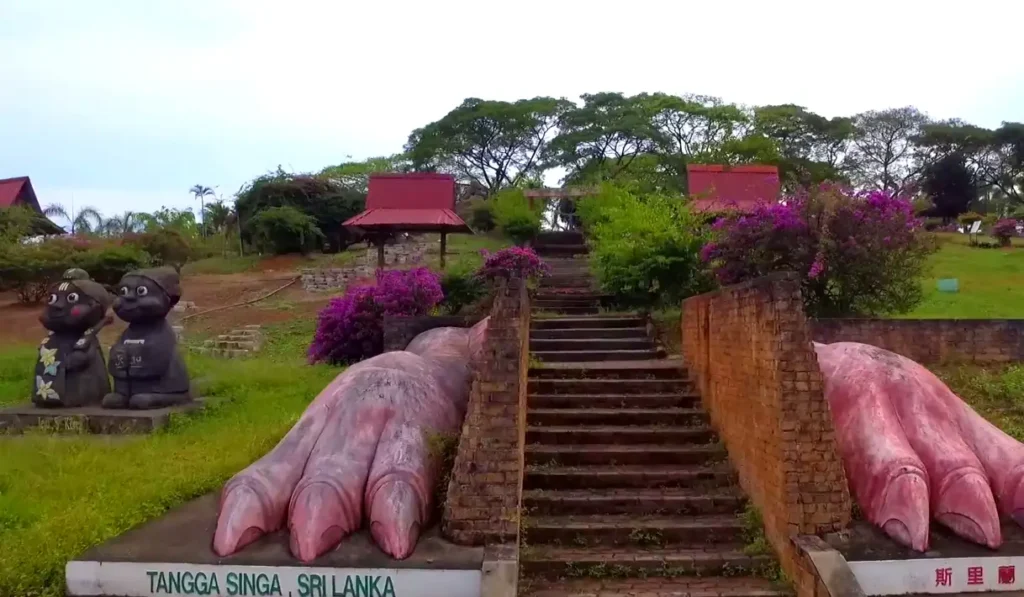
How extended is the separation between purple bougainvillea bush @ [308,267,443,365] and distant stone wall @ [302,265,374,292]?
12344 millimetres

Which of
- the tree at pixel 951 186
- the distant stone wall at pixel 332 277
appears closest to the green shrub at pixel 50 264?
the distant stone wall at pixel 332 277

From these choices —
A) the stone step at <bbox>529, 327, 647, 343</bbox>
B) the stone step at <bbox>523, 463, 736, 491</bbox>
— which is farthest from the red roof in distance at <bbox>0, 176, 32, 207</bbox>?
the stone step at <bbox>523, 463, 736, 491</bbox>

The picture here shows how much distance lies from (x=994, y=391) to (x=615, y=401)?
12.7ft

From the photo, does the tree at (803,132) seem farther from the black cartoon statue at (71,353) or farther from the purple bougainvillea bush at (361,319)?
the black cartoon statue at (71,353)

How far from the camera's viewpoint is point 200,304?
21984mm

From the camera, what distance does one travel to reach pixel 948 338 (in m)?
8.54

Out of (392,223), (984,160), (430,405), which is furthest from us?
(984,160)

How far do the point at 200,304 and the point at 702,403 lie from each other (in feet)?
59.8

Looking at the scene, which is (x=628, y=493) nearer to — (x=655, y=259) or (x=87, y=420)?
(x=87, y=420)

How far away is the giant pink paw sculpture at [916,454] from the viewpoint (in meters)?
4.72

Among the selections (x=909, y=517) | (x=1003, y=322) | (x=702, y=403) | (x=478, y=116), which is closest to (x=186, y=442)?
(x=702, y=403)

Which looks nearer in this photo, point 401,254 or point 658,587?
point 658,587

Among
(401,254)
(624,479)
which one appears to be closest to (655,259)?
(624,479)

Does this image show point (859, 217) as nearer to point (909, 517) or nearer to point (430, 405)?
point (909, 517)
